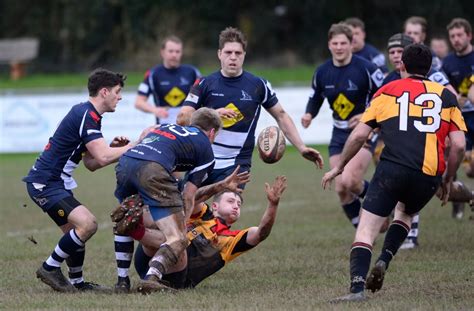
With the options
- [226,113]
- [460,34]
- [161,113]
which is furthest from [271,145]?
[161,113]

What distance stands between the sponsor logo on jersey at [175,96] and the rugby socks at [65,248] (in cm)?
597

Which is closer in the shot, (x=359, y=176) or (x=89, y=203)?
(x=359, y=176)

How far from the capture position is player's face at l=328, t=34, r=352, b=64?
10273 mm

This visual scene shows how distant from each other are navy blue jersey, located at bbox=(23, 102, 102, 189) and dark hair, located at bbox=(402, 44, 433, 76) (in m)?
2.39

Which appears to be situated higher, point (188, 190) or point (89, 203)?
point (188, 190)

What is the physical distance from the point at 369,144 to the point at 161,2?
27.6m

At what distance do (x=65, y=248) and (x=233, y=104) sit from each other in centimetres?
217

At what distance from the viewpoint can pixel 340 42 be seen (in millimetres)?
10297

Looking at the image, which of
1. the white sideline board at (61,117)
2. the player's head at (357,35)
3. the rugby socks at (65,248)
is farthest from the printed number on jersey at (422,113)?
the white sideline board at (61,117)

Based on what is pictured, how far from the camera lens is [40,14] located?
130 ft

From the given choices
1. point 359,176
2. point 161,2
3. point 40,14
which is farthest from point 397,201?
point 40,14

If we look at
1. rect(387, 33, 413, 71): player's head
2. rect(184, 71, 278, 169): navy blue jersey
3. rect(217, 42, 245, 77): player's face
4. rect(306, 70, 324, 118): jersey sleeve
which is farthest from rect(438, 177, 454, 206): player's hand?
rect(306, 70, 324, 118): jersey sleeve

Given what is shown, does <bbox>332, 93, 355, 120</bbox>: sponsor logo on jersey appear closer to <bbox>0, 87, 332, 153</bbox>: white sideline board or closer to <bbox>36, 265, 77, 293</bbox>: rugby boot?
<bbox>36, 265, 77, 293</bbox>: rugby boot

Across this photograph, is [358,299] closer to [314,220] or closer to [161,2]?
[314,220]
